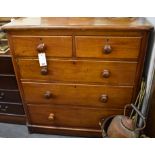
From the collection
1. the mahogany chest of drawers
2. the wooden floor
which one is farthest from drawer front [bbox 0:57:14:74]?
the wooden floor

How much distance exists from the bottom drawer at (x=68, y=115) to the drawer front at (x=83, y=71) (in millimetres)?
282

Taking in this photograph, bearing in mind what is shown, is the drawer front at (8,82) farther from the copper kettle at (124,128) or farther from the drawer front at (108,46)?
the copper kettle at (124,128)

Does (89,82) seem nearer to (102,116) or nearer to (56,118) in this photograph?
(102,116)

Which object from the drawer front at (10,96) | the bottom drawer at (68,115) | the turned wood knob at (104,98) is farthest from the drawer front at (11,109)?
the turned wood knob at (104,98)

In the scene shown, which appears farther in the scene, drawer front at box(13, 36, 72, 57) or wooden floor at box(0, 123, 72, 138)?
wooden floor at box(0, 123, 72, 138)

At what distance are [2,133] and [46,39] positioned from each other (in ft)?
3.56

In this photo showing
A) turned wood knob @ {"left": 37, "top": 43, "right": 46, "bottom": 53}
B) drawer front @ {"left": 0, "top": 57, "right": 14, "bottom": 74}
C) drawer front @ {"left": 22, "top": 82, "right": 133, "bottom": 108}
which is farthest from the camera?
drawer front @ {"left": 0, "top": 57, "right": 14, "bottom": 74}

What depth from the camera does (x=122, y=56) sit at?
4.03 ft

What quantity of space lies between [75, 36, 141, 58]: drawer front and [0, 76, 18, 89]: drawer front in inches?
27.5

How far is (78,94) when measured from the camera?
1.44 m

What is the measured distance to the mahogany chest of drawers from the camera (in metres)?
1.18

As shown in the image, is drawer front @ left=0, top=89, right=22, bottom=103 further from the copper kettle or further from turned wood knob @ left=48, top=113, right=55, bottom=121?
the copper kettle

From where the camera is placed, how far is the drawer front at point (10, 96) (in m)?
1.70
